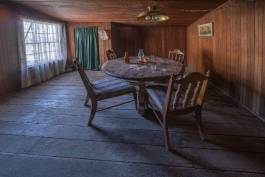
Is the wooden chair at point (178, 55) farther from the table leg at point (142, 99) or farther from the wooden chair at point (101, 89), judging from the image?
the wooden chair at point (101, 89)

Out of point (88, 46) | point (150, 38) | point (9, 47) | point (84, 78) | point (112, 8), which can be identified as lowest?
point (84, 78)

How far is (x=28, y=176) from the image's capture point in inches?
72.6

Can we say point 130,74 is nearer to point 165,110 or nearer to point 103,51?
point 165,110

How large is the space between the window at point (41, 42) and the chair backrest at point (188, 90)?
4300mm

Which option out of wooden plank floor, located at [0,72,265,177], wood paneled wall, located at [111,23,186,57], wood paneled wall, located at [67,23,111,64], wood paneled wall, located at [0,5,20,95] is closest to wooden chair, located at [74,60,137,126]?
wooden plank floor, located at [0,72,265,177]

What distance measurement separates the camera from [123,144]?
2.36m

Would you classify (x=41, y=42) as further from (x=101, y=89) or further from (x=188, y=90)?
(x=188, y=90)

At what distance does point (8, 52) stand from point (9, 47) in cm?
11

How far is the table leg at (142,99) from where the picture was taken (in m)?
3.13

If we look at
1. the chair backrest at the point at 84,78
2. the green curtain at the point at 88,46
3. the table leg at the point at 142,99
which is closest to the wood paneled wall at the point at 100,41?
the green curtain at the point at 88,46

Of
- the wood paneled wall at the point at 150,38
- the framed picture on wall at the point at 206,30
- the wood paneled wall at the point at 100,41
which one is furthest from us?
the wood paneled wall at the point at 150,38

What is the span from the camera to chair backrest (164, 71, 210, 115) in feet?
6.79

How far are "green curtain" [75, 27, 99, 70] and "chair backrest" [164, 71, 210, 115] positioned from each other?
17.8 feet

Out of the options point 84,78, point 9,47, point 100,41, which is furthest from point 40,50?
point 84,78
